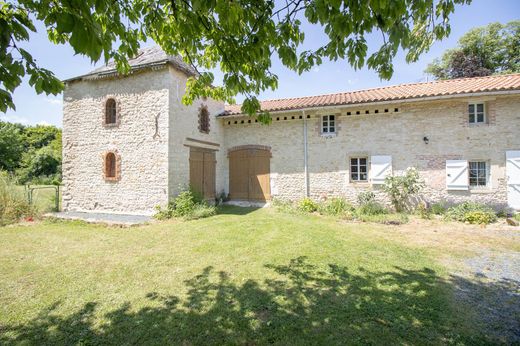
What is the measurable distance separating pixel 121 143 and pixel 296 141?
756 cm

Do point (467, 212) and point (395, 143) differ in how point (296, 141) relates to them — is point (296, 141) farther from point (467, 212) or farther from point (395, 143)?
point (467, 212)

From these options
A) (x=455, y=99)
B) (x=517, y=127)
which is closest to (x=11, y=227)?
(x=455, y=99)

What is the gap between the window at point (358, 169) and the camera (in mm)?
10875

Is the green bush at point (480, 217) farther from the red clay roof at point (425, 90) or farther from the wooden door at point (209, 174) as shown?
the wooden door at point (209, 174)

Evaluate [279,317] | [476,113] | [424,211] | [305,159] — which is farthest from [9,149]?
[476,113]

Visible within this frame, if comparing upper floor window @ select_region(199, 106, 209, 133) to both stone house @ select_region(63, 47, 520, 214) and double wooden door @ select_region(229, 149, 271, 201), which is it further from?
double wooden door @ select_region(229, 149, 271, 201)

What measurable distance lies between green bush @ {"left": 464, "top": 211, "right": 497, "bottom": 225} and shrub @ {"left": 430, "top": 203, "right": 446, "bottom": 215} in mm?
929

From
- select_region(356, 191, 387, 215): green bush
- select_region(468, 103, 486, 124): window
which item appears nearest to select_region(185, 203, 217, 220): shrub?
select_region(356, 191, 387, 215): green bush

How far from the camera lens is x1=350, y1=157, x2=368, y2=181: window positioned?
10.9m

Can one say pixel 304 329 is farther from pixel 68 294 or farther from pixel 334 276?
pixel 68 294

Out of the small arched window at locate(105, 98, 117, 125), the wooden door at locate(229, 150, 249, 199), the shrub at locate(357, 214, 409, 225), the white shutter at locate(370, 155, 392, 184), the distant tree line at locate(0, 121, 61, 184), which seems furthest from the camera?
the distant tree line at locate(0, 121, 61, 184)

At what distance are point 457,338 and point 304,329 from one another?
1.64m

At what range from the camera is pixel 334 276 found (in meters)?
4.28

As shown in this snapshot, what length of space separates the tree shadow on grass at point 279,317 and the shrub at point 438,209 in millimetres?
6269
